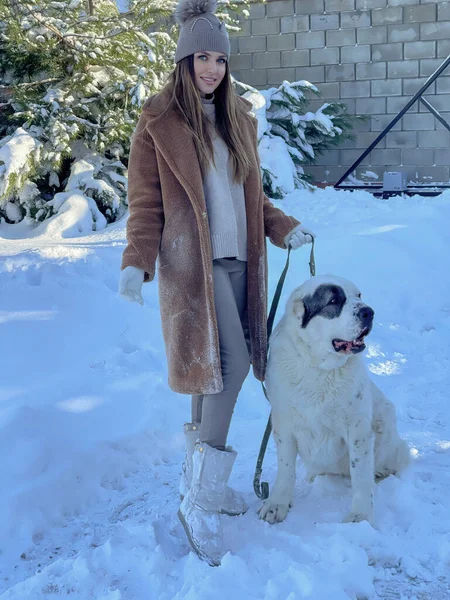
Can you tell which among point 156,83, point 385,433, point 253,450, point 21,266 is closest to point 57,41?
point 156,83

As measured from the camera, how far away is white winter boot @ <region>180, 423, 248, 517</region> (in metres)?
2.67

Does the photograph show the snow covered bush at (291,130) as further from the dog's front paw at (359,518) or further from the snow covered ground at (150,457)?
the dog's front paw at (359,518)

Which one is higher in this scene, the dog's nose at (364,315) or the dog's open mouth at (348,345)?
the dog's nose at (364,315)

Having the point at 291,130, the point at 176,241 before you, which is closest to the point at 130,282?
the point at 176,241

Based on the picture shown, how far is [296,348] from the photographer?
2.62 m

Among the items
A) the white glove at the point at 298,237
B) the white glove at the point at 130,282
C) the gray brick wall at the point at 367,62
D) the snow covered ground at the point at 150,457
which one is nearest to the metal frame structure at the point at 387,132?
the gray brick wall at the point at 367,62

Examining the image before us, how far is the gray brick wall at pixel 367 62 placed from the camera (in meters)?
10.7

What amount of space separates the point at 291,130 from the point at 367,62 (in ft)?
6.74

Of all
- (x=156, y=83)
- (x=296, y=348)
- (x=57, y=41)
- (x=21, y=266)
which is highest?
(x=57, y=41)

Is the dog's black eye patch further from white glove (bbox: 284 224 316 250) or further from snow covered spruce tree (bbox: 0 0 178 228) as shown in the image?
snow covered spruce tree (bbox: 0 0 178 228)

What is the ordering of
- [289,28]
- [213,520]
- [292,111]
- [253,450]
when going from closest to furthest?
[213,520] → [253,450] → [292,111] → [289,28]

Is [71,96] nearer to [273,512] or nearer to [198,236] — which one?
[198,236]

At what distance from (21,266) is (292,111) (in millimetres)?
6170

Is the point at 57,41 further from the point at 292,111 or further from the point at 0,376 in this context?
the point at 0,376
